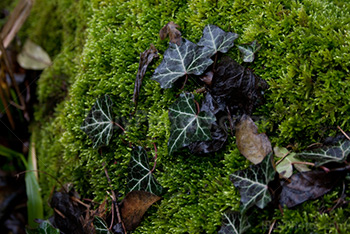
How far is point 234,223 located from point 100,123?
4.01 ft

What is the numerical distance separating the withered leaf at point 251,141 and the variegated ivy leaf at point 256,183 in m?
0.10

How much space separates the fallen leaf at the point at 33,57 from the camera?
320 cm

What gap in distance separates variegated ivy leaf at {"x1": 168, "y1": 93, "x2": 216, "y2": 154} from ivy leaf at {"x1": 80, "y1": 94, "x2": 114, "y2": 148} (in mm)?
544

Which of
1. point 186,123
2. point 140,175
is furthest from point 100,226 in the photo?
point 186,123

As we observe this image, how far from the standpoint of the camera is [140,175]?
1965mm

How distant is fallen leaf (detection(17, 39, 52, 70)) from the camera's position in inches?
126

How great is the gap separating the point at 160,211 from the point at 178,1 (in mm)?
1658

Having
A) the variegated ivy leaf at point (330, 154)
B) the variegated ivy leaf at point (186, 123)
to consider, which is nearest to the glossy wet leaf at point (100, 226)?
the variegated ivy leaf at point (186, 123)

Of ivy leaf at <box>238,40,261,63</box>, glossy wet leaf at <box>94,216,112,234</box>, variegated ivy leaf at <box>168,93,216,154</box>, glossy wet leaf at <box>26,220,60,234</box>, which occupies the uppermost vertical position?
ivy leaf at <box>238,40,261,63</box>

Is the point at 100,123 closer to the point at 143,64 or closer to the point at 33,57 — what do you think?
the point at 143,64

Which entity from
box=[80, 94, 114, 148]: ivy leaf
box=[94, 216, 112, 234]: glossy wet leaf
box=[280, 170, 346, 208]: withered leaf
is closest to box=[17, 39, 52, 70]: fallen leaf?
box=[80, 94, 114, 148]: ivy leaf

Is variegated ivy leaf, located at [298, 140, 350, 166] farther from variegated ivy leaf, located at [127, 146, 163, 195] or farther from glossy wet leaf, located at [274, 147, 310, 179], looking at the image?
variegated ivy leaf, located at [127, 146, 163, 195]

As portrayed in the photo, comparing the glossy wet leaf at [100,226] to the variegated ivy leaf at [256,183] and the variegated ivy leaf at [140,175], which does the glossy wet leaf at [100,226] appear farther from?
the variegated ivy leaf at [256,183]

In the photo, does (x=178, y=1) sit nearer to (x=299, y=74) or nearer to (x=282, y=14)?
(x=282, y=14)
